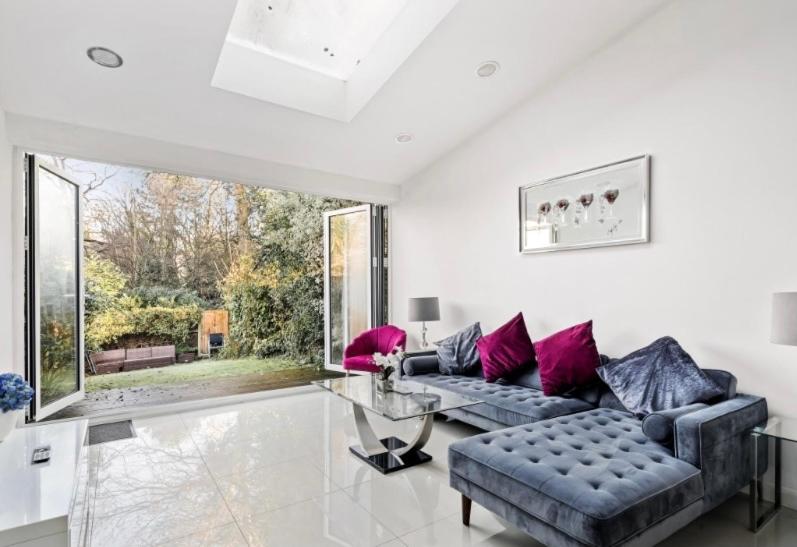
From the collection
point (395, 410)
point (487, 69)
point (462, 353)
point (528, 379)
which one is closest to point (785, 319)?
point (528, 379)

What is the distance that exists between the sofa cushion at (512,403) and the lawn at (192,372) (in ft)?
14.3

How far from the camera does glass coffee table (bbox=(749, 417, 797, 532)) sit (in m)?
2.08

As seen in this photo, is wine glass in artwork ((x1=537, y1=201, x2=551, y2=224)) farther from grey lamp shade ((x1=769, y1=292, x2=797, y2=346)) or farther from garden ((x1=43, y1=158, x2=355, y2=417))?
garden ((x1=43, y1=158, x2=355, y2=417))

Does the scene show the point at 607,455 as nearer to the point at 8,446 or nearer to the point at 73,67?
the point at 8,446

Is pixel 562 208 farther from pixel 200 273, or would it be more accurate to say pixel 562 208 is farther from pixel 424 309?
pixel 200 273

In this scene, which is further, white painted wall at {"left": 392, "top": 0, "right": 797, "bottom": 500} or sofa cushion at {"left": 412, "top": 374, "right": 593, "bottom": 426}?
sofa cushion at {"left": 412, "top": 374, "right": 593, "bottom": 426}

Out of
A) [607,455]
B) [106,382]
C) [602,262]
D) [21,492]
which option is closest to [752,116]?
[602,262]

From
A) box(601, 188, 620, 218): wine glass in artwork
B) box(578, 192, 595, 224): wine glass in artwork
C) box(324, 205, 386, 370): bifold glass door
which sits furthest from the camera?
box(324, 205, 386, 370): bifold glass door

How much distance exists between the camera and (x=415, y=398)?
303 cm

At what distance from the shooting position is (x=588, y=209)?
3.52 m

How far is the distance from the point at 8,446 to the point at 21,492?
792mm

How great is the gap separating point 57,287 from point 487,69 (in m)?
4.42

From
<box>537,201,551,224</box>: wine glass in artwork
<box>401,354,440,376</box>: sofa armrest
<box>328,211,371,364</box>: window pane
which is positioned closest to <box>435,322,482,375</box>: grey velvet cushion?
<box>401,354,440,376</box>: sofa armrest

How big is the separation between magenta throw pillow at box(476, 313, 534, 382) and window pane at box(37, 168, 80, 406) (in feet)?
12.9
